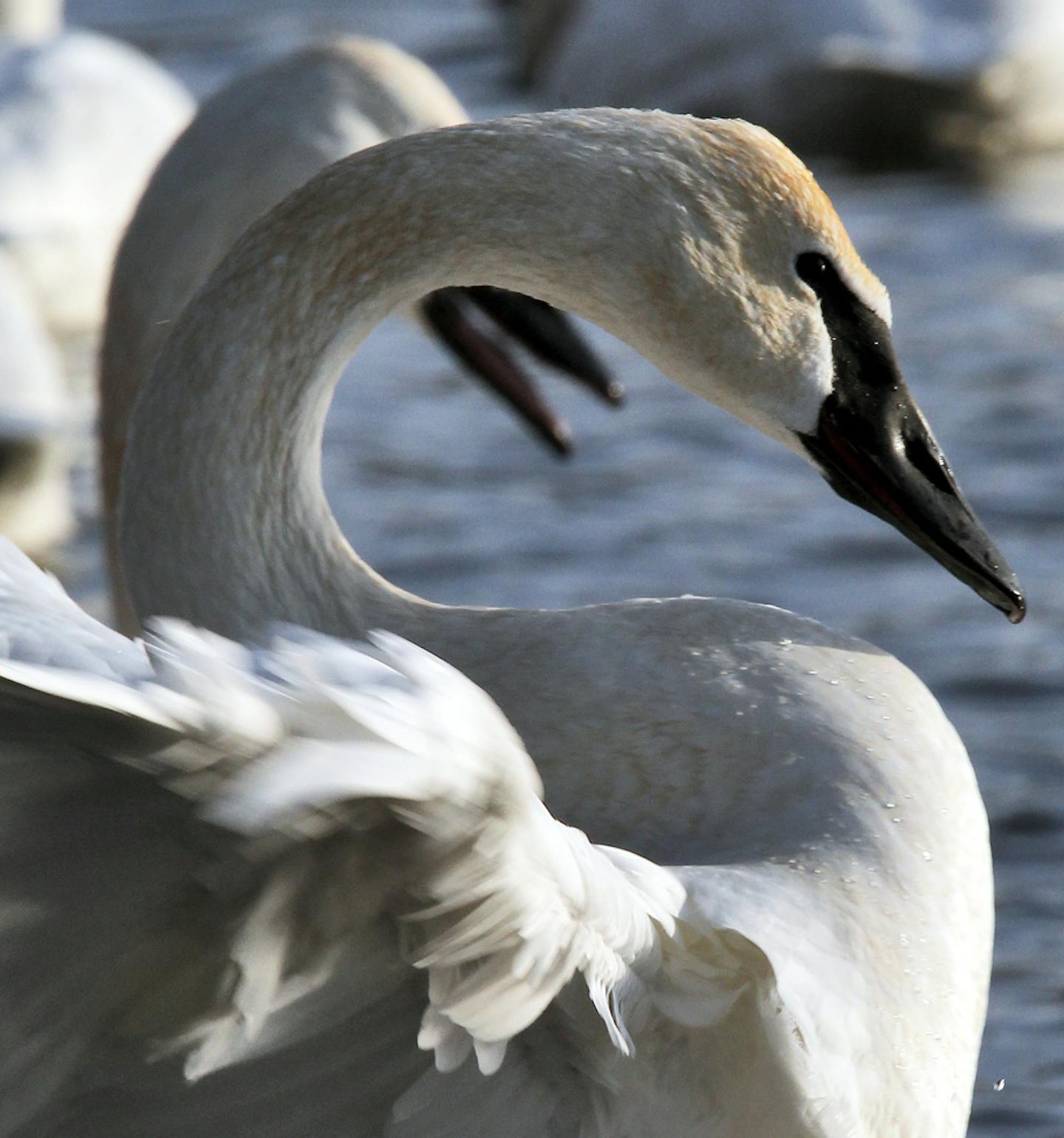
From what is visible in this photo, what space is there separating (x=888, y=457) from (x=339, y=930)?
3.86ft

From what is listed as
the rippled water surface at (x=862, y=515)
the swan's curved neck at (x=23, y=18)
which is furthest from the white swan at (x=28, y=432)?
the swan's curved neck at (x=23, y=18)

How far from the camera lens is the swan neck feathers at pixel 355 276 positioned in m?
2.59

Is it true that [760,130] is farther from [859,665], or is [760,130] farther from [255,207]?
[255,207]

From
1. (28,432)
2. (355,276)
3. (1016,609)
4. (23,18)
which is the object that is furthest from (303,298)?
(23,18)

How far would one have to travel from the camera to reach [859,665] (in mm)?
2729

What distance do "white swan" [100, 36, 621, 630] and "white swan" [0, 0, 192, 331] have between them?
3542 millimetres

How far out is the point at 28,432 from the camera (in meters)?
6.11

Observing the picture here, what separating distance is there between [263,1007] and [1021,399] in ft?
16.8

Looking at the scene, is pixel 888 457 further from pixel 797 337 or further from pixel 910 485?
pixel 797 337

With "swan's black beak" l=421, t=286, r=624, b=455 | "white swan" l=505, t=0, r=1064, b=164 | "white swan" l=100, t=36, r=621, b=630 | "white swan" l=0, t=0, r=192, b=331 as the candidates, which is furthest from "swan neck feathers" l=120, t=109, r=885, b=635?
"white swan" l=505, t=0, r=1064, b=164

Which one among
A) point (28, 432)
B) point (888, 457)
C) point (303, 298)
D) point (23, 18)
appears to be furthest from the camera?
point (23, 18)

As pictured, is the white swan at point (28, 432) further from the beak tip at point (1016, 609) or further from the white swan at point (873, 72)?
the white swan at point (873, 72)

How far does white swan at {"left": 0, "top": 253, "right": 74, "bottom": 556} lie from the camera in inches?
239

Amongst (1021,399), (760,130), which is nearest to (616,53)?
(1021,399)
